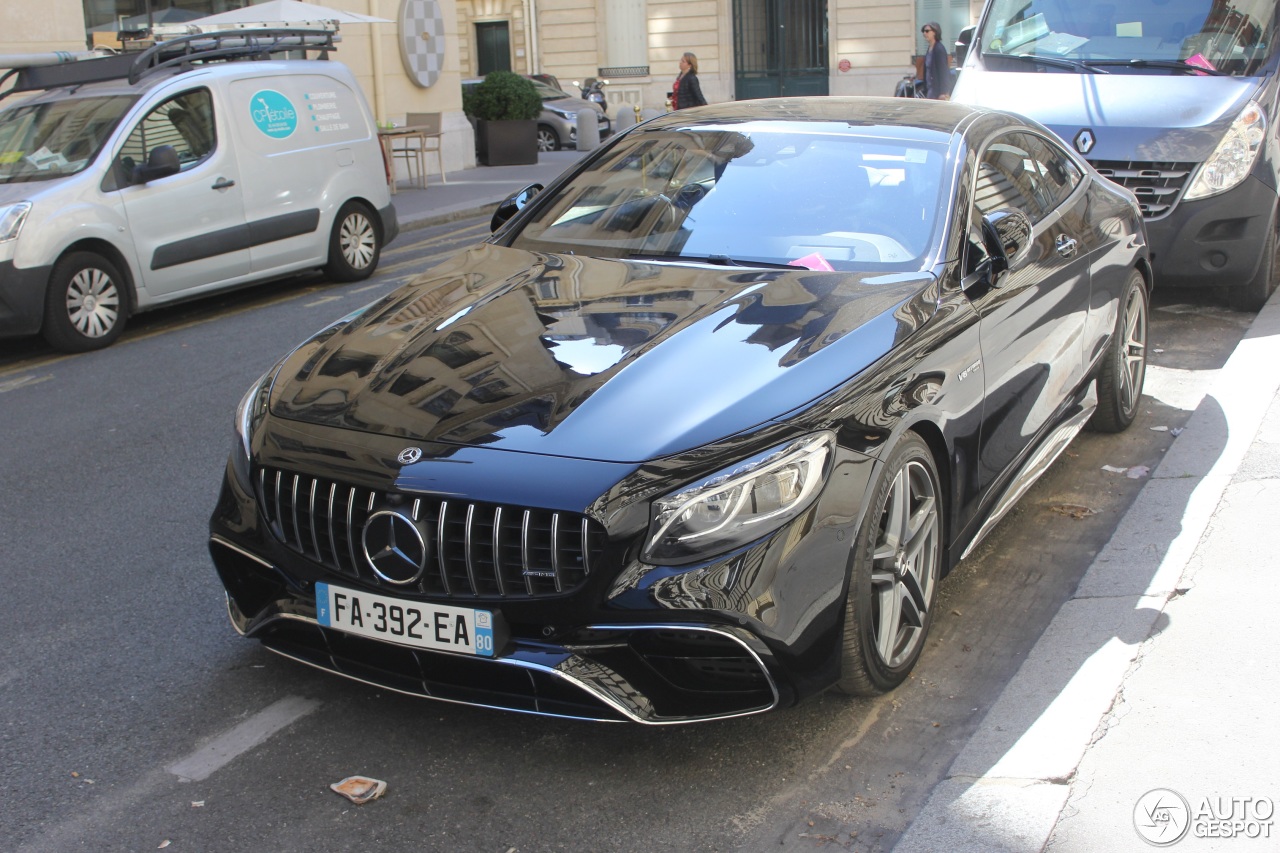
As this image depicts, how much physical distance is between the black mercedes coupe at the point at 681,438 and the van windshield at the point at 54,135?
18.4 feet

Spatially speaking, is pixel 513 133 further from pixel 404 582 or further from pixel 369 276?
pixel 404 582

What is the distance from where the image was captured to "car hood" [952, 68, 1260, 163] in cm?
812

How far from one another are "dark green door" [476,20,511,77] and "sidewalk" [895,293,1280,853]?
40.2 metres

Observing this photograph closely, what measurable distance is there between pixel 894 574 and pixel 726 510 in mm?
703

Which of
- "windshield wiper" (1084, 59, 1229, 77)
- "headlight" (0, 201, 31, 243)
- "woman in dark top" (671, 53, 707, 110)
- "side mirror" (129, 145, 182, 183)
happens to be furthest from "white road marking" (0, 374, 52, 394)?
"woman in dark top" (671, 53, 707, 110)

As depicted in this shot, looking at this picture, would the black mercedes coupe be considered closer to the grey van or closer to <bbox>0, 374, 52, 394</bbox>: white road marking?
the grey van

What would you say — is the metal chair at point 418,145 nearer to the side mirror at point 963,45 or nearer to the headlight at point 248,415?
the side mirror at point 963,45

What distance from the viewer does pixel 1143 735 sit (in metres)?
3.38

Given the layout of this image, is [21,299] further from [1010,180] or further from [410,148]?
[410,148]

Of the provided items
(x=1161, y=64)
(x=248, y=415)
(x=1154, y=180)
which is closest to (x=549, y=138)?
(x=1161, y=64)

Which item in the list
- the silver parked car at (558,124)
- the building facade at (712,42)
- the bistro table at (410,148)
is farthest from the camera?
the building facade at (712,42)

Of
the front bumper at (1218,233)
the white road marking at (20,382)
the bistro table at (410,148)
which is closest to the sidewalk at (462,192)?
the bistro table at (410,148)

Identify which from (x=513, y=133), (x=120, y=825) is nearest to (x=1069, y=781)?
(x=120, y=825)

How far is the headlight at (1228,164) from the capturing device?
8.05 m
